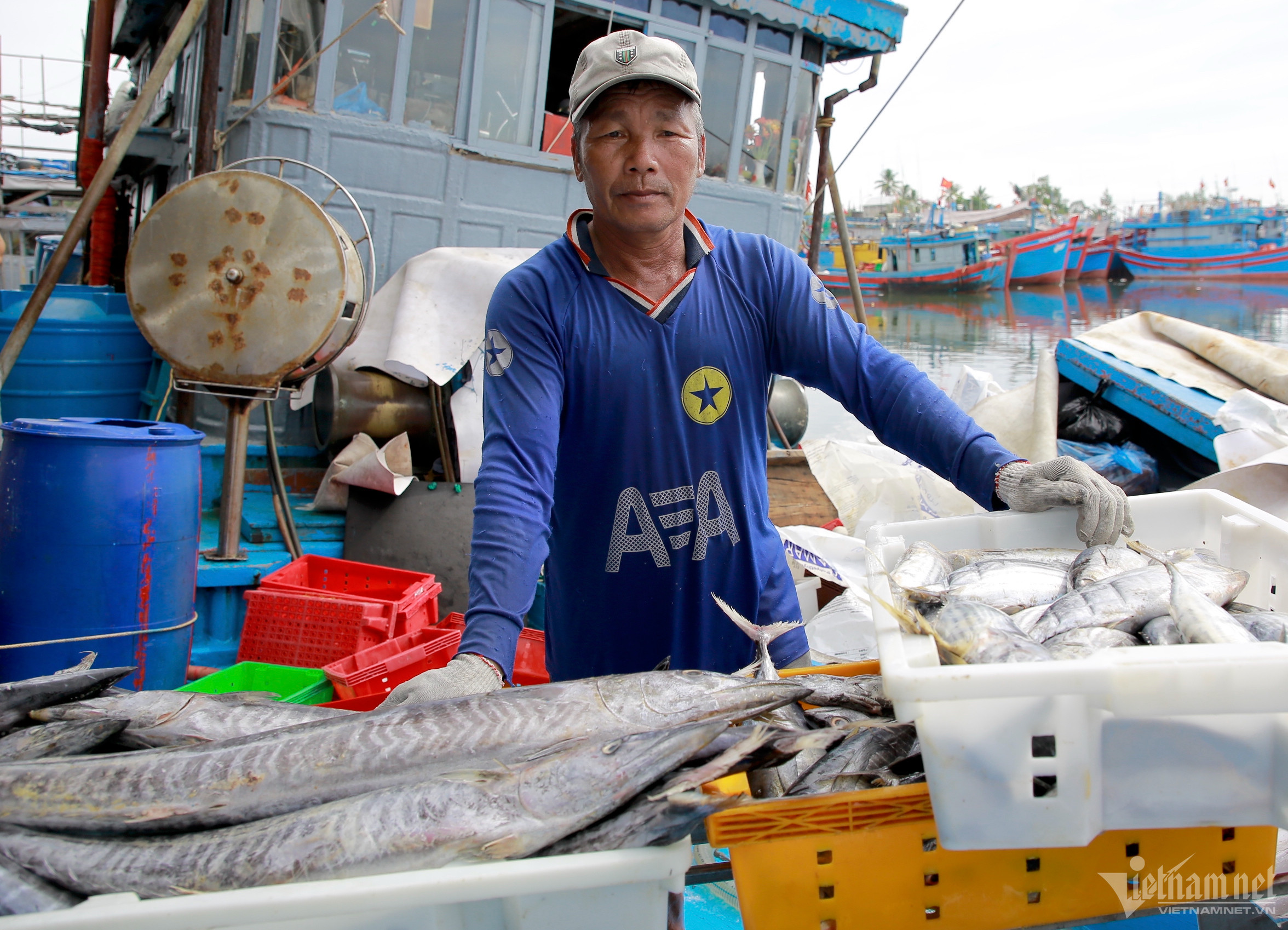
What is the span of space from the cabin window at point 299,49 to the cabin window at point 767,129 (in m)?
3.57

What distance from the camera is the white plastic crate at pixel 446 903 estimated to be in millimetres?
935

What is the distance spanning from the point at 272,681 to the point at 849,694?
2.52m

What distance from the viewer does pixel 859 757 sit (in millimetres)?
1263

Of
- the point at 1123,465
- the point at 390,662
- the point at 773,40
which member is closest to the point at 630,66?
the point at 390,662

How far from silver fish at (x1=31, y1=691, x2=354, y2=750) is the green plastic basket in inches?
54.2

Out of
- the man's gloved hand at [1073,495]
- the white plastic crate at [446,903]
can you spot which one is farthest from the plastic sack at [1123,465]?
the white plastic crate at [446,903]

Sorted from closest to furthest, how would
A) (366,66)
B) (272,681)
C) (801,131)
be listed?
(272,681) → (366,66) → (801,131)

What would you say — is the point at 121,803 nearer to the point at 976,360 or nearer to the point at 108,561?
the point at 108,561

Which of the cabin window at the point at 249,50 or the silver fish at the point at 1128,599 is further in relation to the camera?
the cabin window at the point at 249,50

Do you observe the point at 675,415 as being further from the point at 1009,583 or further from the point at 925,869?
the point at 925,869

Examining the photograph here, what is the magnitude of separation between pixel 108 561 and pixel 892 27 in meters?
7.28

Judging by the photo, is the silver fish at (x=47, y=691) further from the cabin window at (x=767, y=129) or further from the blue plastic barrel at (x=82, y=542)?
the cabin window at (x=767, y=129)

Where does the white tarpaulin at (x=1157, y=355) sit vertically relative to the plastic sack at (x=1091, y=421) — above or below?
above

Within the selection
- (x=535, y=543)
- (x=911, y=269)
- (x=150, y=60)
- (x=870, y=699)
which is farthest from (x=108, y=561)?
(x=911, y=269)
